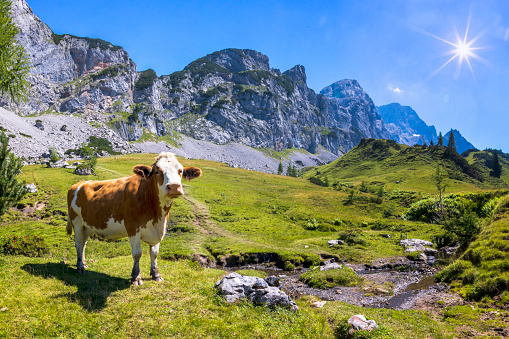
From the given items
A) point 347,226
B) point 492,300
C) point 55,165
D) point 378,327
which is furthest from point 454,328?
point 55,165

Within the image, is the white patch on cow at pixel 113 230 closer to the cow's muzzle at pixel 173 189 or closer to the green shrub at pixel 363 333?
the cow's muzzle at pixel 173 189

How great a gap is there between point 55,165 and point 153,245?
79822 millimetres

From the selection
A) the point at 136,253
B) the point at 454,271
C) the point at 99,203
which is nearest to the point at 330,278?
the point at 454,271

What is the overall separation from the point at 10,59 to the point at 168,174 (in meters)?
9.57

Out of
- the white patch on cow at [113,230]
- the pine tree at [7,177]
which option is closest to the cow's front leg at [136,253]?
the white patch on cow at [113,230]

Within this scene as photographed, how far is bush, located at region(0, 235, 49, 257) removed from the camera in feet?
44.3

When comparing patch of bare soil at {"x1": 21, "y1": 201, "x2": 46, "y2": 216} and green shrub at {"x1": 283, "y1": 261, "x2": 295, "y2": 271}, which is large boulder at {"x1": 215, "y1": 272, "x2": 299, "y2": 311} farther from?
patch of bare soil at {"x1": 21, "y1": 201, "x2": 46, "y2": 216}

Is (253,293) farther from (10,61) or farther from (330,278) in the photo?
(10,61)

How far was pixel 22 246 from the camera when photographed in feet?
46.8

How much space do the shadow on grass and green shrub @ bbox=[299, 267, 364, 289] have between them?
15.6 m

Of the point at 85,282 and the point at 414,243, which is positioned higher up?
the point at 85,282

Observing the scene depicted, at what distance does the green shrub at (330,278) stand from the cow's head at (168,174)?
1633 cm

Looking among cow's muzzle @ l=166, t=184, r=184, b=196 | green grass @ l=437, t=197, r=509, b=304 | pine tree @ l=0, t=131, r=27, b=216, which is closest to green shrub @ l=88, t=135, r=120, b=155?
pine tree @ l=0, t=131, r=27, b=216

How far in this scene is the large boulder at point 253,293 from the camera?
32.8 ft
